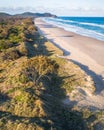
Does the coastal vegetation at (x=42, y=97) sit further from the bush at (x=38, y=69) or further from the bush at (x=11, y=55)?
the bush at (x=11, y=55)

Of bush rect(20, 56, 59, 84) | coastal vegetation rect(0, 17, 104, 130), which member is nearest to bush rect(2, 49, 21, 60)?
coastal vegetation rect(0, 17, 104, 130)

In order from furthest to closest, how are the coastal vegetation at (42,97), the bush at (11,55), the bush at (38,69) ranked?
the bush at (11,55), the bush at (38,69), the coastal vegetation at (42,97)

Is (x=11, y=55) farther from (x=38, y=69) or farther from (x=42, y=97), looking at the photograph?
(x=42, y=97)

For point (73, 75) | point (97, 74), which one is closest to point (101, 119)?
point (73, 75)

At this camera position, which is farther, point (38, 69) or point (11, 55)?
point (11, 55)

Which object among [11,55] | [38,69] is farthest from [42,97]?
[11,55]

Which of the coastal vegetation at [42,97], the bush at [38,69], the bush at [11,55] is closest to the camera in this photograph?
the coastal vegetation at [42,97]

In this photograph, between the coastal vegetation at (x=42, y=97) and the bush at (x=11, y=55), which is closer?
the coastal vegetation at (x=42, y=97)

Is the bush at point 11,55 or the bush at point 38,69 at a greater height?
the bush at point 38,69

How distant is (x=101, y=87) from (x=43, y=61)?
171 inches

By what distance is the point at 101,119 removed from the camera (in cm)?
1333

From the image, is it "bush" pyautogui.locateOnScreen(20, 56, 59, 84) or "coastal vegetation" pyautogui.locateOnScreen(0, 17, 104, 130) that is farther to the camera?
"bush" pyautogui.locateOnScreen(20, 56, 59, 84)

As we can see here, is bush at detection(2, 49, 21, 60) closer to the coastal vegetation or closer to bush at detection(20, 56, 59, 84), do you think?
the coastal vegetation

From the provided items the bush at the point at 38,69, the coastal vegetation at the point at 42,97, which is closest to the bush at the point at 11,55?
the coastal vegetation at the point at 42,97
